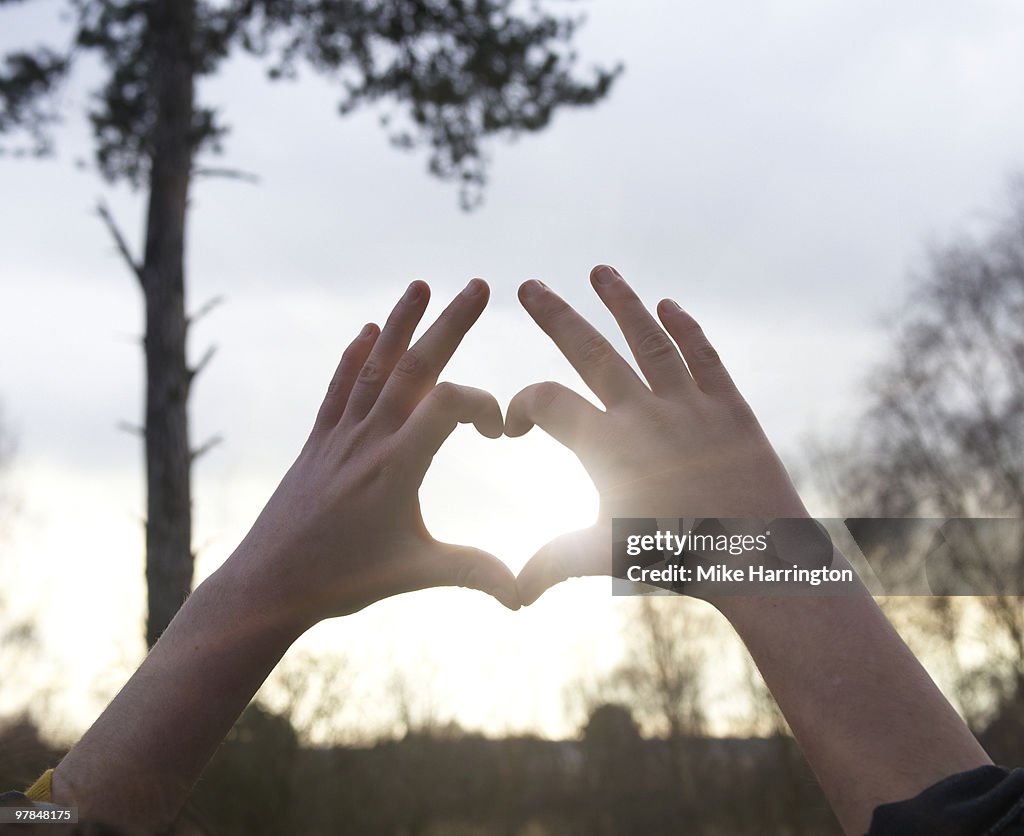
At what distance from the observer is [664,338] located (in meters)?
1.30

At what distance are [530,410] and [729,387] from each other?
1.00ft

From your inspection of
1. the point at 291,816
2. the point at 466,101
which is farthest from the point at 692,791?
the point at 466,101

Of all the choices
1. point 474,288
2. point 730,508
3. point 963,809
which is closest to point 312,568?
point 474,288

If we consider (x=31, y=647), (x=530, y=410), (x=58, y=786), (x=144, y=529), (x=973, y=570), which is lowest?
(x=58, y=786)

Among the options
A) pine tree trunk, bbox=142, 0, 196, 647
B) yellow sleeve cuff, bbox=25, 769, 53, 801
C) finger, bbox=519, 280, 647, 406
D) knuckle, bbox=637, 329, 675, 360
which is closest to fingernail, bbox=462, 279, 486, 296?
finger, bbox=519, 280, 647, 406

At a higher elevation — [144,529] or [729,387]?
[144,529]

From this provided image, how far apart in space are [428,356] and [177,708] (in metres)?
0.64

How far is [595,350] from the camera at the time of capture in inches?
51.4

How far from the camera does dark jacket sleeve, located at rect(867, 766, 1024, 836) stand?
35.9 inches

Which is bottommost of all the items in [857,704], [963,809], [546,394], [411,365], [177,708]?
[963,809]

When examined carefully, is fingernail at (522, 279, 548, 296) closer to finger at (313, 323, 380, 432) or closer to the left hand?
the left hand

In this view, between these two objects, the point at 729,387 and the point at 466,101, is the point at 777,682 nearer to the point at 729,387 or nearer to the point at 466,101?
the point at 729,387

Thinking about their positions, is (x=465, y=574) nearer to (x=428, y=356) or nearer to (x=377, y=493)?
(x=377, y=493)

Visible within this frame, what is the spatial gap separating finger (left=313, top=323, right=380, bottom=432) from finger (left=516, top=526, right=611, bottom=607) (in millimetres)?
418
